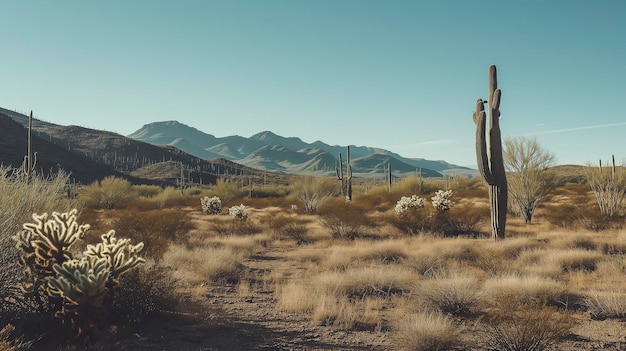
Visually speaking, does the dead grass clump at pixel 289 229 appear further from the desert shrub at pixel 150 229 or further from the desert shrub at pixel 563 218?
the desert shrub at pixel 563 218

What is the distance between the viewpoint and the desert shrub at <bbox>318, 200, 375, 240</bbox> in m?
16.1

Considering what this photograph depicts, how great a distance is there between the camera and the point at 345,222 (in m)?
16.2

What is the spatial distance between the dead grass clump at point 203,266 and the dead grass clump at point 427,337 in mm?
4724

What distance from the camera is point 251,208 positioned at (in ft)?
111


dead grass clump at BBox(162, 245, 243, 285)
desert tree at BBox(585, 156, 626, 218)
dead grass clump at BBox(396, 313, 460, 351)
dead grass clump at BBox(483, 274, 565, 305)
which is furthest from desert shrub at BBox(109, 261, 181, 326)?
desert tree at BBox(585, 156, 626, 218)

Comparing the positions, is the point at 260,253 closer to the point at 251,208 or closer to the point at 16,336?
the point at 16,336

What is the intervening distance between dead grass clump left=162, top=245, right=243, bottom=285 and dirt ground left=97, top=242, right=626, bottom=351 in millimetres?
2077

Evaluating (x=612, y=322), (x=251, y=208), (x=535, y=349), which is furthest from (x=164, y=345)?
(x=251, y=208)

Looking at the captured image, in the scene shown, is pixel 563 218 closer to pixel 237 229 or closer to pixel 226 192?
pixel 237 229

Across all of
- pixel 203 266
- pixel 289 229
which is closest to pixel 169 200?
pixel 289 229

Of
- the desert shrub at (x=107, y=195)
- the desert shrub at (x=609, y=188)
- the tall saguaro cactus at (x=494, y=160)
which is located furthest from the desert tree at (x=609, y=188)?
the desert shrub at (x=107, y=195)

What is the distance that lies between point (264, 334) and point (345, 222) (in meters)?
10.4

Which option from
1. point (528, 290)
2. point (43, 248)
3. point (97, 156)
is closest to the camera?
point (43, 248)

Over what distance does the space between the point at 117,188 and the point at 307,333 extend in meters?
33.1
